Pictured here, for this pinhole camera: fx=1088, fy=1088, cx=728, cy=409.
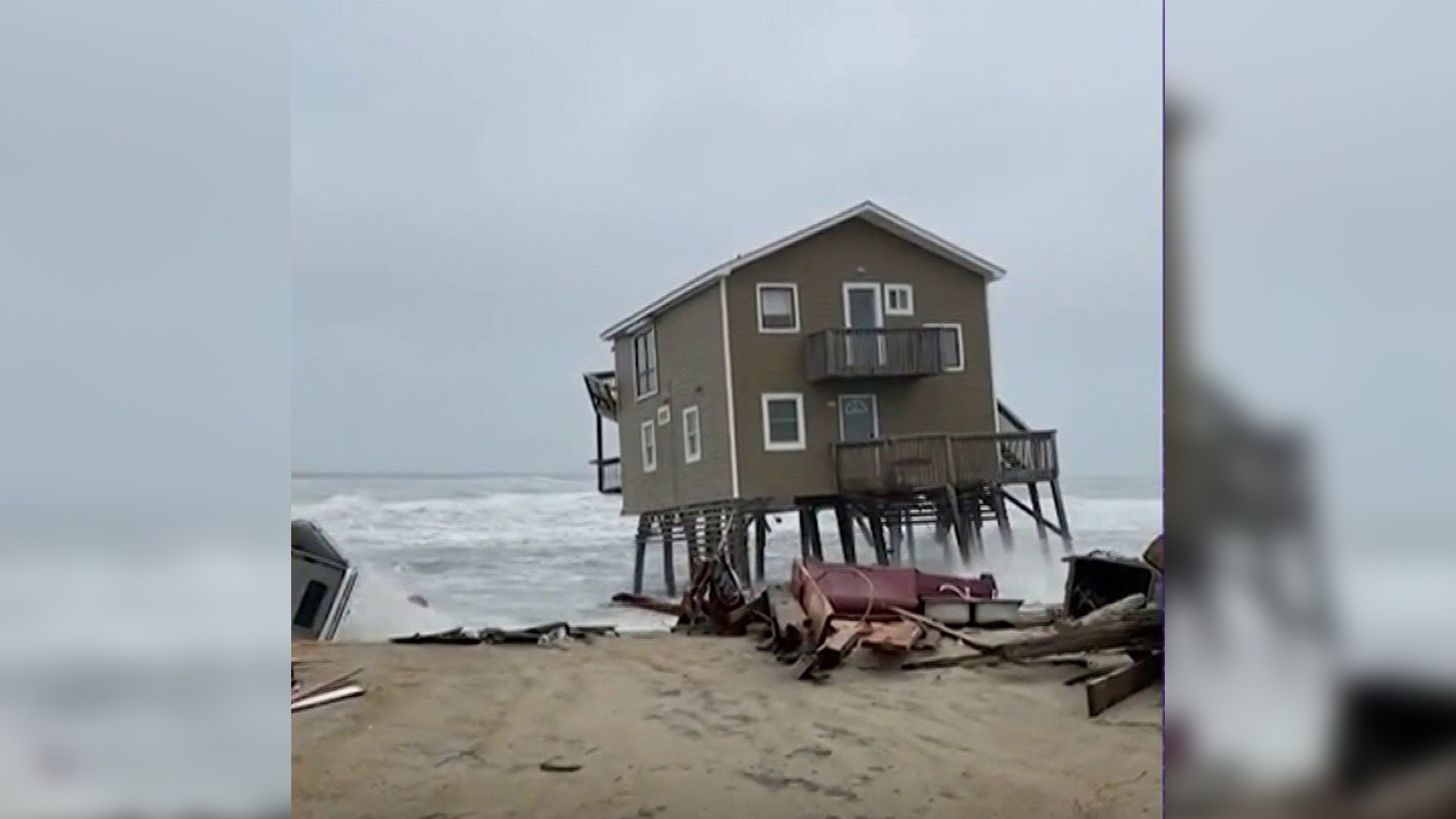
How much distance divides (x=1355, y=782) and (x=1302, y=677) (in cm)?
12

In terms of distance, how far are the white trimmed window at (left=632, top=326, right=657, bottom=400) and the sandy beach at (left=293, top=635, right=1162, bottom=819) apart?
14908 mm

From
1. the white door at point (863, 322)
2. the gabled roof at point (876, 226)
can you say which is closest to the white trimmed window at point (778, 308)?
the gabled roof at point (876, 226)

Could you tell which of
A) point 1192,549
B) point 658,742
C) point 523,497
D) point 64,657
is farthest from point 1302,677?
point 523,497

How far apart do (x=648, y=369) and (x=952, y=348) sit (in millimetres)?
6088

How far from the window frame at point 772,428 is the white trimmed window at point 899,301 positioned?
2427 millimetres

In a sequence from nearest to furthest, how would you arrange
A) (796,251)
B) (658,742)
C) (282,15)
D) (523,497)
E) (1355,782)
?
(1355,782), (282,15), (658,742), (796,251), (523,497)

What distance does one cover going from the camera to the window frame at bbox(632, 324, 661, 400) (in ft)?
71.7

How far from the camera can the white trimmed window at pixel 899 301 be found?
20.4 m

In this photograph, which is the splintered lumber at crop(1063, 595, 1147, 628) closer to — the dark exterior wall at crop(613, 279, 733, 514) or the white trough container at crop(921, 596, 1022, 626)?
the white trough container at crop(921, 596, 1022, 626)

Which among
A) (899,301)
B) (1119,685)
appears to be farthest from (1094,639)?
(899,301)

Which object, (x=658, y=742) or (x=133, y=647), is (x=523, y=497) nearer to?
(x=658, y=742)

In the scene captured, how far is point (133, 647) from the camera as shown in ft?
3.91

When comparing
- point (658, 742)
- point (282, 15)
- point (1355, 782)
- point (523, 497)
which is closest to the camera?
point (1355, 782)

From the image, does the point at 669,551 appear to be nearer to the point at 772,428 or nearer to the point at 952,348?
the point at 772,428
